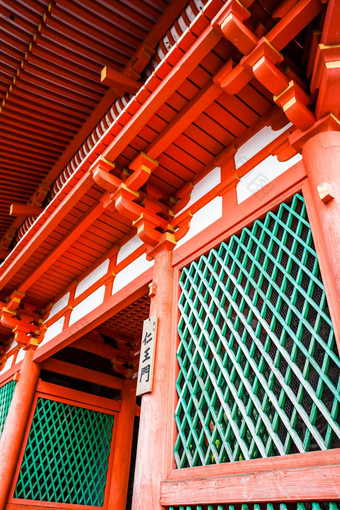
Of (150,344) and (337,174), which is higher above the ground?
(337,174)

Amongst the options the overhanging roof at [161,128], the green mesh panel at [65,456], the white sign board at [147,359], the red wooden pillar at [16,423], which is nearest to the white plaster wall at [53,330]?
the red wooden pillar at [16,423]

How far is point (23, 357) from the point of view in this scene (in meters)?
6.11

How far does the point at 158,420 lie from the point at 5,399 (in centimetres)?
437

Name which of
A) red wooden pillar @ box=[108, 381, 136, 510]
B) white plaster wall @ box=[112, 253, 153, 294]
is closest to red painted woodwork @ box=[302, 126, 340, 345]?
white plaster wall @ box=[112, 253, 153, 294]

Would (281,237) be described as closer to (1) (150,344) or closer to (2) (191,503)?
(1) (150,344)

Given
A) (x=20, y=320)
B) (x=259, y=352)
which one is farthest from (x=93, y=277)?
(x=259, y=352)

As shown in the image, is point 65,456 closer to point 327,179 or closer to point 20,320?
point 20,320

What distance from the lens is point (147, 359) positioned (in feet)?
10.5

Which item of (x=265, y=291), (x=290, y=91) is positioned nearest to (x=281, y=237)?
(x=265, y=291)

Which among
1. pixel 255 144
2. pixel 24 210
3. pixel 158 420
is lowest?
pixel 158 420

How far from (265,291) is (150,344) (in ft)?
3.67

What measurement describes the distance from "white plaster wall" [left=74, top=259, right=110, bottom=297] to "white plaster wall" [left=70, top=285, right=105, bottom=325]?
0.19 meters

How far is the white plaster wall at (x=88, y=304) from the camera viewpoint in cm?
482

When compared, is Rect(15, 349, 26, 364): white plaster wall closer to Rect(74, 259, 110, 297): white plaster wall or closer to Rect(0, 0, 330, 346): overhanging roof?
Rect(0, 0, 330, 346): overhanging roof
